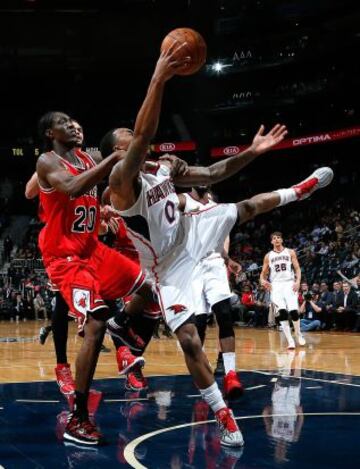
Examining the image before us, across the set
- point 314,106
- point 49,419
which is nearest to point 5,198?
point 314,106

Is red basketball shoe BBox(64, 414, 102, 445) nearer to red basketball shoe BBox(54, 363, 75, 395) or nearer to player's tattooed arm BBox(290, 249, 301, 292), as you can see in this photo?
red basketball shoe BBox(54, 363, 75, 395)

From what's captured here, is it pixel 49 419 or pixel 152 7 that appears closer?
pixel 49 419

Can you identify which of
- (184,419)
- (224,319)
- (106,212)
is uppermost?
(106,212)

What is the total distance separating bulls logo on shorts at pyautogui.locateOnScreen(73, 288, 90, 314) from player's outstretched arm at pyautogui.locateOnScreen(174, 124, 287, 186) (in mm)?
903

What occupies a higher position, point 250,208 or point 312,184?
point 312,184

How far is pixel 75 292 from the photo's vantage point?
4270 millimetres

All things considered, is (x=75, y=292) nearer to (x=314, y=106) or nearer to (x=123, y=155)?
(x=123, y=155)

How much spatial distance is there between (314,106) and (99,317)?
23654 millimetres

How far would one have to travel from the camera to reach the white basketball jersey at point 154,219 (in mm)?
3938

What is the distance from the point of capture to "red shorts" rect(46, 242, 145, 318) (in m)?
4.24

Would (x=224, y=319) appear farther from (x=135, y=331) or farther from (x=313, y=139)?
(x=313, y=139)

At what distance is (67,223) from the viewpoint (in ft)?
15.1

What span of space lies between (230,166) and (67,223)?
111 centimetres

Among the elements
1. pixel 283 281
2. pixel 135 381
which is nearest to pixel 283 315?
pixel 283 281
